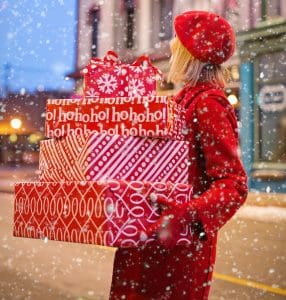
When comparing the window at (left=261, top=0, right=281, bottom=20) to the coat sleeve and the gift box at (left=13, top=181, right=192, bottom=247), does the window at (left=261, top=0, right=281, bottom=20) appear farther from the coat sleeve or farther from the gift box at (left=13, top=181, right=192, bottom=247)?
the gift box at (left=13, top=181, right=192, bottom=247)

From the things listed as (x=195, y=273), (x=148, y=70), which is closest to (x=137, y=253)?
(x=195, y=273)

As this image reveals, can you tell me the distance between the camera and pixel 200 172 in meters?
2.30

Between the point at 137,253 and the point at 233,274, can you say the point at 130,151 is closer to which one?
the point at 137,253

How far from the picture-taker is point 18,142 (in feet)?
157

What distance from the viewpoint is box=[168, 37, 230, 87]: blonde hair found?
2.36 m

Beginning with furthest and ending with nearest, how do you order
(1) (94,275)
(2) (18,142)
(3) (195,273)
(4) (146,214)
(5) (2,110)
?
(5) (2,110) → (2) (18,142) → (1) (94,275) → (3) (195,273) → (4) (146,214)

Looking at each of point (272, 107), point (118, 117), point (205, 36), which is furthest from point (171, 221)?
point (272, 107)

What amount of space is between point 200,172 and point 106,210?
17.7 inches

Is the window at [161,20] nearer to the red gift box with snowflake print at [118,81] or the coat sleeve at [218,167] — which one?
the red gift box with snowflake print at [118,81]

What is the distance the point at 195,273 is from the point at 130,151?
52 centimetres

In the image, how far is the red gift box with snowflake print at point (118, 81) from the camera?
2.37 metres

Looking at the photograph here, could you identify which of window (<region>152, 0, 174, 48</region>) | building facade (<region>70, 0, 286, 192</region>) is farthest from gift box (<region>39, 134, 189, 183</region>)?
window (<region>152, 0, 174, 48</region>)

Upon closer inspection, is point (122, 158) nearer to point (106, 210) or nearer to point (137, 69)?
point (106, 210)

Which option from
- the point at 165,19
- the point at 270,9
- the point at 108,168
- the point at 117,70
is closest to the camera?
the point at 108,168
